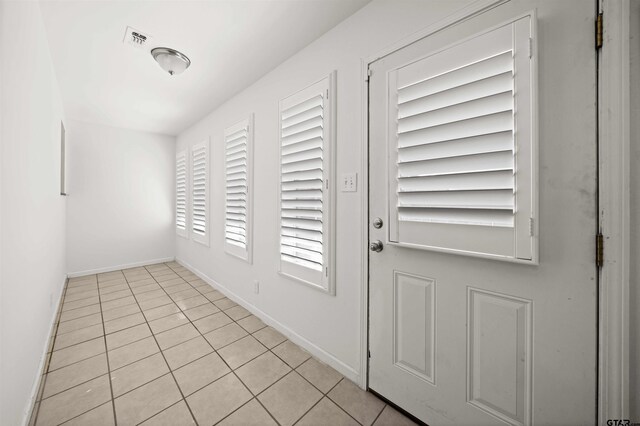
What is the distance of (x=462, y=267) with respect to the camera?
1195mm

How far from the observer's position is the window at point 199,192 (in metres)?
3.63

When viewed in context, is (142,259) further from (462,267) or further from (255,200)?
(462,267)

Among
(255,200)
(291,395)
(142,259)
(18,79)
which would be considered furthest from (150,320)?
(142,259)

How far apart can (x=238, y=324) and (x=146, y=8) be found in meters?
2.68

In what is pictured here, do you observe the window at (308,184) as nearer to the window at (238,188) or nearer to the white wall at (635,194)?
the window at (238,188)

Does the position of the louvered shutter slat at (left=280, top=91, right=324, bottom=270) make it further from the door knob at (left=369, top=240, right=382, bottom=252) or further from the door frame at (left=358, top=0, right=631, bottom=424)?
the door frame at (left=358, top=0, right=631, bottom=424)

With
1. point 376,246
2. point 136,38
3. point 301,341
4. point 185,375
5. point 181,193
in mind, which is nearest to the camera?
point 376,246

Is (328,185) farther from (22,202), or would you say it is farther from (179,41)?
(22,202)

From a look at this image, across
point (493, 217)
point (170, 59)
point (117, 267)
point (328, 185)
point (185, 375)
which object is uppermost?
point (170, 59)

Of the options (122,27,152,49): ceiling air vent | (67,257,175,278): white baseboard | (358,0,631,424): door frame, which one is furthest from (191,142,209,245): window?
(358,0,631,424): door frame

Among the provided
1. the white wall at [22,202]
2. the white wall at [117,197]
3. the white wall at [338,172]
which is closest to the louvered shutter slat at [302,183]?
the white wall at [338,172]

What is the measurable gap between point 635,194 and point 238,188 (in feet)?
9.54

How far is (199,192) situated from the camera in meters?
3.85

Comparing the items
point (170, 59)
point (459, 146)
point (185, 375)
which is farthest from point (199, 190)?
point (459, 146)
